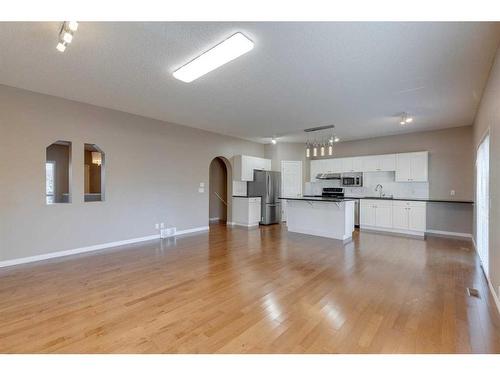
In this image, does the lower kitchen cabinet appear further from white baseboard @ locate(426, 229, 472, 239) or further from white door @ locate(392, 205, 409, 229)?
white baseboard @ locate(426, 229, 472, 239)

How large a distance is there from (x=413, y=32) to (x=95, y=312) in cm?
400

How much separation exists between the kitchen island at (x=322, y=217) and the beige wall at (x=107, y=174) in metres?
2.41

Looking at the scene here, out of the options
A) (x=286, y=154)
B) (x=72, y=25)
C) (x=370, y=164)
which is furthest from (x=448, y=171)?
(x=72, y=25)

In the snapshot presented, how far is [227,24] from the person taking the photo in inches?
88.0

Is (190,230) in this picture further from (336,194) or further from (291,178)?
(336,194)

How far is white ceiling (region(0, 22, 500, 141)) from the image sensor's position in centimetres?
232

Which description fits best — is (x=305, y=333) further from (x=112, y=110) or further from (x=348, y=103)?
(x=112, y=110)

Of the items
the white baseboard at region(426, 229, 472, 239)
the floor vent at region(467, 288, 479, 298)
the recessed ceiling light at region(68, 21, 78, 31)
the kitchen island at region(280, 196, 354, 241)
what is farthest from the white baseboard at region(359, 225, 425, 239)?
the recessed ceiling light at region(68, 21, 78, 31)

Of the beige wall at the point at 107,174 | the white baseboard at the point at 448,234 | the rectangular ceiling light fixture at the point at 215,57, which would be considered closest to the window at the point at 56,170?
the beige wall at the point at 107,174

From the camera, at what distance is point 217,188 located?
8750 millimetres

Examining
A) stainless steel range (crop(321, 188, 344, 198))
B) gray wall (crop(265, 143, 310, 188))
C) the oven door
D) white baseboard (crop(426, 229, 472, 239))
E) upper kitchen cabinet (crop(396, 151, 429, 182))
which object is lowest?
white baseboard (crop(426, 229, 472, 239))

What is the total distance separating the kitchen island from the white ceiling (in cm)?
190

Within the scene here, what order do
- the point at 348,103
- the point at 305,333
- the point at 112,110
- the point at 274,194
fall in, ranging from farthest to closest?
the point at 274,194 < the point at 112,110 < the point at 348,103 < the point at 305,333
